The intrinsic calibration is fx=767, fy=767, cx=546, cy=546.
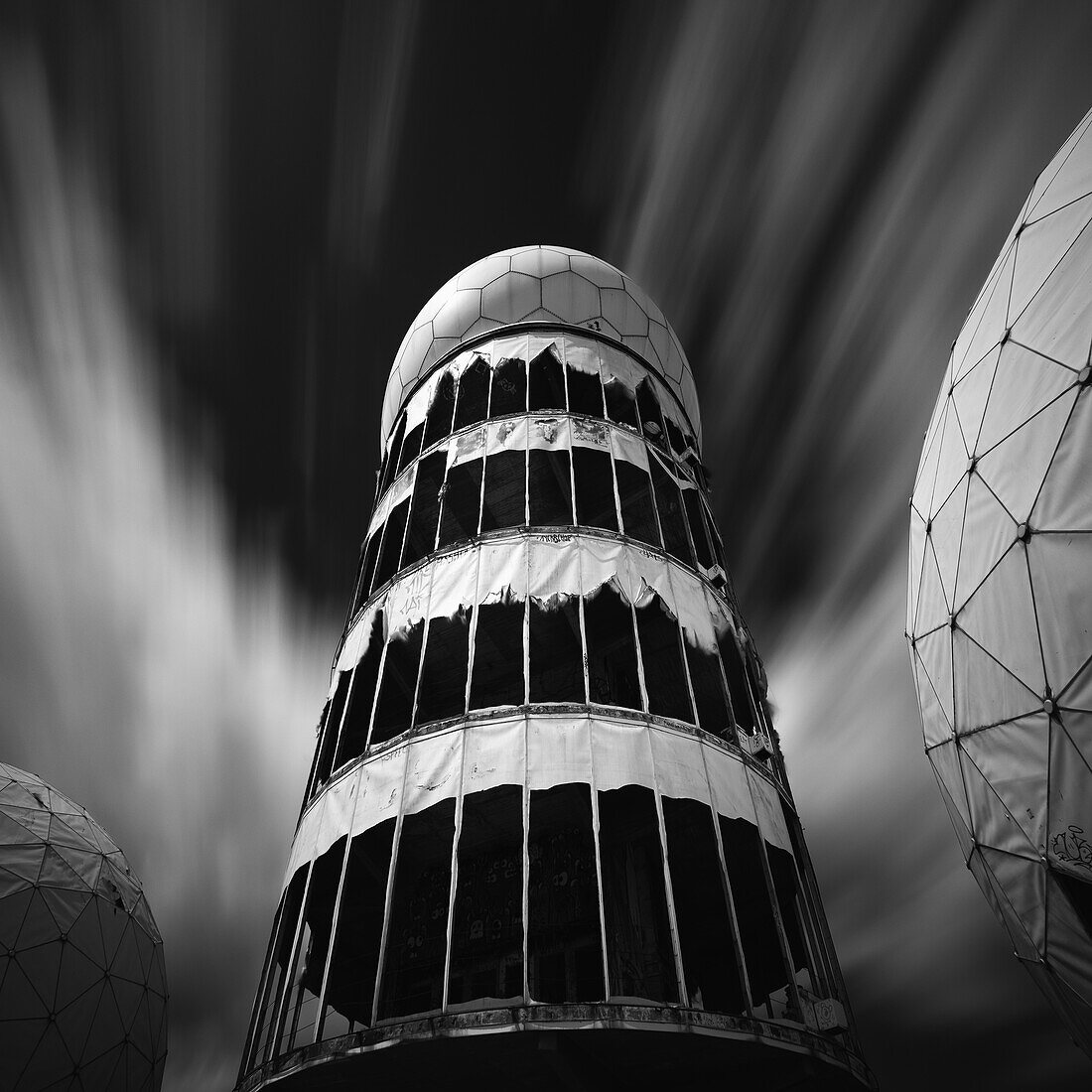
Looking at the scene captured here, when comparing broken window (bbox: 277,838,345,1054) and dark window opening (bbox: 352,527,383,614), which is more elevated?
dark window opening (bbox: 352,527,383,614)

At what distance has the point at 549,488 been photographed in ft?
87.0

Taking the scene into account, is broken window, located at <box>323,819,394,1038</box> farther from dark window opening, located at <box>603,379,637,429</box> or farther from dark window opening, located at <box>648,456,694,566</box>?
dark window opening, located at <box>603,379,637,429</box>

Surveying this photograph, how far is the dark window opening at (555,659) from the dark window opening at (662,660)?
6.39 ft

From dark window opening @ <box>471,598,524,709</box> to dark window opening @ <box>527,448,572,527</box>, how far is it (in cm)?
506

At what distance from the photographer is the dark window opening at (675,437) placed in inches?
1158

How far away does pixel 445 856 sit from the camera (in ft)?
65.3

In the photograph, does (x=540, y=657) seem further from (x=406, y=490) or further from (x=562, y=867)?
(x=406, y=490)

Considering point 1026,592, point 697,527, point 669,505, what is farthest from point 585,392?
point 1026,592

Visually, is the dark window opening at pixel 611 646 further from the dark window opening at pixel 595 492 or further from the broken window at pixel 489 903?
the dark window opening at pixel 595 492

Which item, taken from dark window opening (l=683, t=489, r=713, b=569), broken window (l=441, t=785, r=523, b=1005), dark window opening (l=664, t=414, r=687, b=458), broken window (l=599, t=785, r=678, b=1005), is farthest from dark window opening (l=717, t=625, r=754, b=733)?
dark window opening (l=664, t=414, r=687, b=458)

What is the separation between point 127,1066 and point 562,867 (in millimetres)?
16255

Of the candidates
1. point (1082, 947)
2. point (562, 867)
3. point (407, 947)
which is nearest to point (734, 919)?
point (562, 867)

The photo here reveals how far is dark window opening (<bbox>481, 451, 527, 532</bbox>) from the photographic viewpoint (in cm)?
2564

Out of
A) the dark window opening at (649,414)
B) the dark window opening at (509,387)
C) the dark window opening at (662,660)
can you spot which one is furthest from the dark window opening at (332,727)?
the dark window opening at (649,414)
